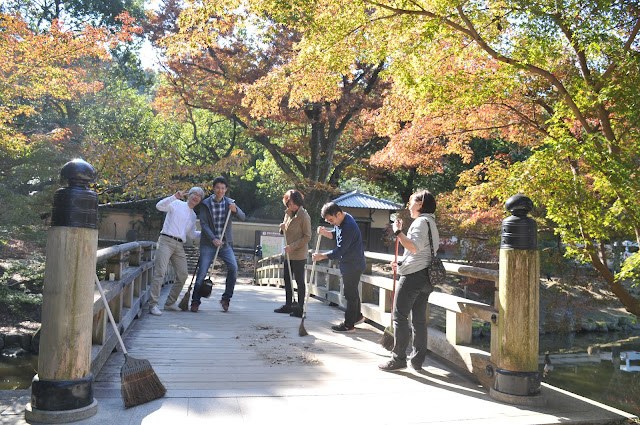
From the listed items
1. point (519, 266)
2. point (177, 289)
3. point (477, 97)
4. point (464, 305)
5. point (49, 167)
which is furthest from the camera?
point (49, 167)

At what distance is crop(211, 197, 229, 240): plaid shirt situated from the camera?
6.40 m

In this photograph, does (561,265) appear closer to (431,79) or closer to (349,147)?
(431,79)

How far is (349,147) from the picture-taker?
1695 centimetres

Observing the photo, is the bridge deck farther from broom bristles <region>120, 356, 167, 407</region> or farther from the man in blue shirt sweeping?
the man in blue shirt sweeping

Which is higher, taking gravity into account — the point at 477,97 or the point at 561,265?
the point at 477,97

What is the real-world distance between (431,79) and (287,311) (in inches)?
138

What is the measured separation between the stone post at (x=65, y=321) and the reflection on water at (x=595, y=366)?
4.76m

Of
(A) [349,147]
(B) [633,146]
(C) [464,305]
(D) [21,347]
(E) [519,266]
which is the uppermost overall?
(A) [349,147]

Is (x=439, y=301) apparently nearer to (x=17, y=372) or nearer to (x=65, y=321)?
(x=65, y=321)

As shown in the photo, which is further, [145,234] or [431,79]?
[145,234]

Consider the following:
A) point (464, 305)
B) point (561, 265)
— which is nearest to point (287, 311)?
point (464, 305)

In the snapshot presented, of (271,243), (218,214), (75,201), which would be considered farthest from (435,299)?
(271,243)

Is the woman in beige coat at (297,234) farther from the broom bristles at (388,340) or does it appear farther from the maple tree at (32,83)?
the maple tree at (32,83)

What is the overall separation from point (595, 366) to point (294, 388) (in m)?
9.58
